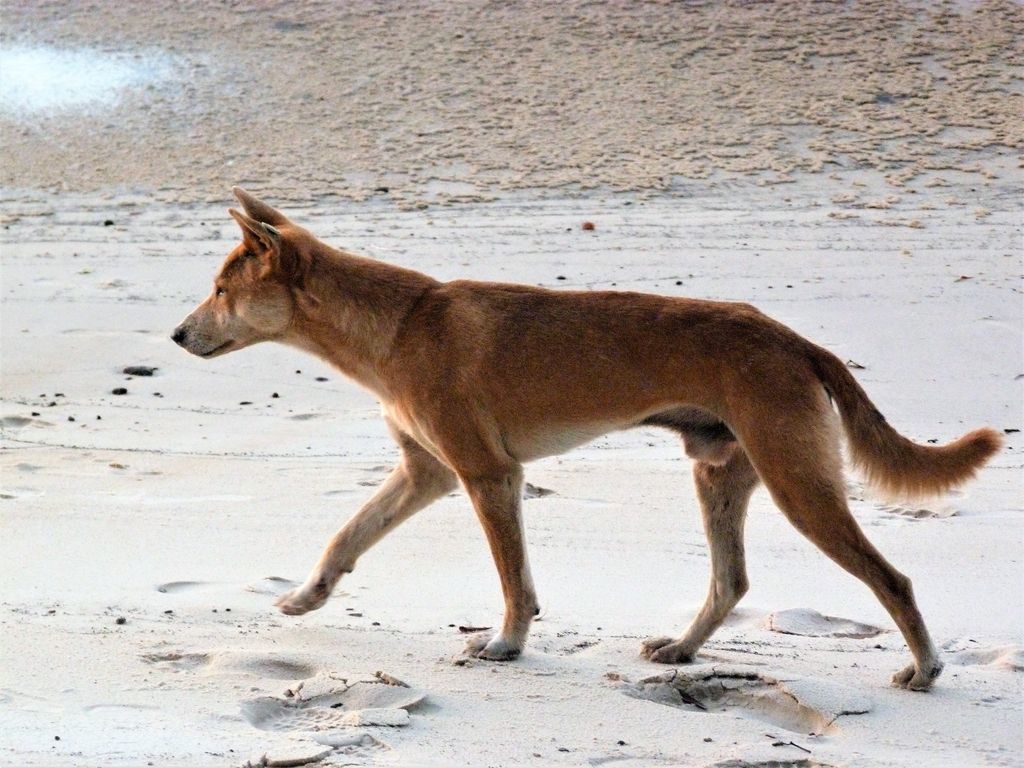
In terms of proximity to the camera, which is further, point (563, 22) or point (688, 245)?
point (563, 22)

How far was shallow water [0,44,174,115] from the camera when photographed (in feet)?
51.5

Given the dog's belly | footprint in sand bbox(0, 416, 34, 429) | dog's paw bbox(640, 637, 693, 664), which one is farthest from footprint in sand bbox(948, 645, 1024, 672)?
footprint in sand bbox(0, 416, 34, 429)

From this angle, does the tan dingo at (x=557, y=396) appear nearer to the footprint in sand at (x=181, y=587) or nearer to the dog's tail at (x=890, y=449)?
the dog's tail at (x=890, y=449)

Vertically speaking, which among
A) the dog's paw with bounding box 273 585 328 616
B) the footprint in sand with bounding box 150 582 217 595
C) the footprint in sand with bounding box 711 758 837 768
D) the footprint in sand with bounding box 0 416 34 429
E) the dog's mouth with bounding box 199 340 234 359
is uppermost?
the dog's mouth with bounding box 199 340 234 359

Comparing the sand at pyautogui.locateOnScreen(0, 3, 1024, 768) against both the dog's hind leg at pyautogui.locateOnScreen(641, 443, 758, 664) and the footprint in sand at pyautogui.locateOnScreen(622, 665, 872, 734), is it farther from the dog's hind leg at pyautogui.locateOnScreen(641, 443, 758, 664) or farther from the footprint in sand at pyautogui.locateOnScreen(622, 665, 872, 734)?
the dog's hind leg at pyautogui.locateOnScreen(641, 443, 758, 664)

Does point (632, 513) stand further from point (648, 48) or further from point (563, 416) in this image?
point (648, 48)

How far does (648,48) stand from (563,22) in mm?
1157

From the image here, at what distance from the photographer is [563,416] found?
19.0ft

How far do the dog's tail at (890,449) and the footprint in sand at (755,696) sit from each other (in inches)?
31.6

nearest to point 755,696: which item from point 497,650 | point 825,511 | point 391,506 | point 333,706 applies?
point 825,511

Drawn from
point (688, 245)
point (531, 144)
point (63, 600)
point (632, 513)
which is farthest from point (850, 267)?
point (63, 600)

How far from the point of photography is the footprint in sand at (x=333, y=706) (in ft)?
15.8

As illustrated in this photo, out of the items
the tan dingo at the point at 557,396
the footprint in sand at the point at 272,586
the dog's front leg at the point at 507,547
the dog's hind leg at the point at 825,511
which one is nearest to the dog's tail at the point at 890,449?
the tan dingo at the point at 557,396

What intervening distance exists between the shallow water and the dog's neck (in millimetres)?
10254
